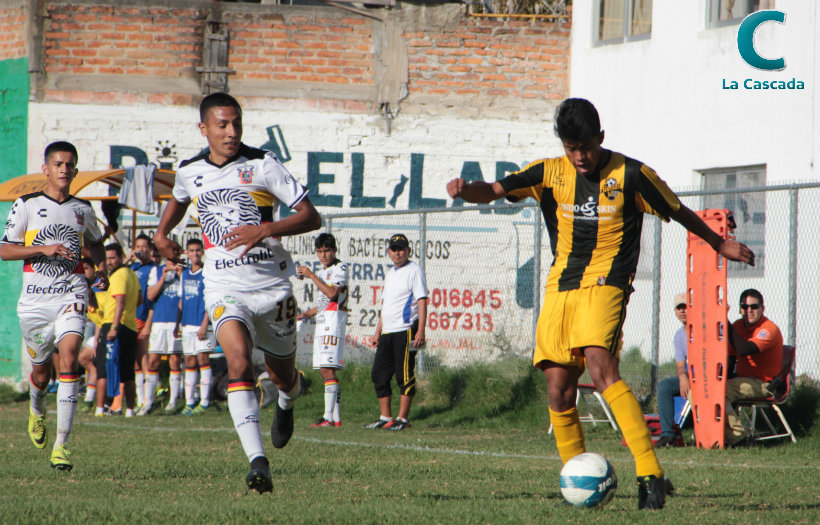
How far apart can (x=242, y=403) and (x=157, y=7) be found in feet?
42.8

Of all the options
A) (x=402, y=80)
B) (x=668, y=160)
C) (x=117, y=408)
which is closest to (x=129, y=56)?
(x=402, y=80)

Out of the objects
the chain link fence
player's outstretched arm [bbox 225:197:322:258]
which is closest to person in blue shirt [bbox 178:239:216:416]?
the chain link fence

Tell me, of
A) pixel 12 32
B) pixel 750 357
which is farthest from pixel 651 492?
pixel 12 32

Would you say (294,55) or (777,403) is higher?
(294,55)

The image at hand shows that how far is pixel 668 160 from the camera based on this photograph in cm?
1600

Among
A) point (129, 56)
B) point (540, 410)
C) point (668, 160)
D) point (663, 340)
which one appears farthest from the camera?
point (129, 56)

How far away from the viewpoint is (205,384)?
14875mm

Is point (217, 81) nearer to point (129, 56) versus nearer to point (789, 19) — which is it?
point (129, 56)

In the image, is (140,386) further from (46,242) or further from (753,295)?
(753,295)

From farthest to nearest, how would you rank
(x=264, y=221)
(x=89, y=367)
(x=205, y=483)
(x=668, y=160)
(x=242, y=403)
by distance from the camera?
(x=668, y=160)
(x=89, y=367)
(x=205, y=483)
(x=264, y=221)
(x=242, y=403)

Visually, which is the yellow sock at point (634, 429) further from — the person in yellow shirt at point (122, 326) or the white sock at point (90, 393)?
the white sock at point (90, 393)

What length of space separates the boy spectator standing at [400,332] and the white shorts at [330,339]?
0.56 m

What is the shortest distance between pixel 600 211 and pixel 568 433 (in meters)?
1.29

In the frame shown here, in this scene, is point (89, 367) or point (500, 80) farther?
point (500, 80)
